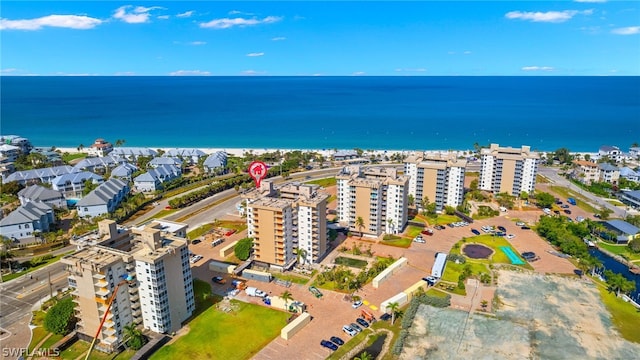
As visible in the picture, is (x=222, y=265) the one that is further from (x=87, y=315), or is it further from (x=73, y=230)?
(x=73, y=230)

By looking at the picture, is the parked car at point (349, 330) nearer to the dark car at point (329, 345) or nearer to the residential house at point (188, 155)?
the dark car at point (329, 345)

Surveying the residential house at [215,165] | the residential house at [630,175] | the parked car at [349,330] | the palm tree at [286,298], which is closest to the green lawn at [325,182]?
the residential house at [215,165]

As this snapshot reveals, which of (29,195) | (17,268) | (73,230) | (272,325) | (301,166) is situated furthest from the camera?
(301,166)

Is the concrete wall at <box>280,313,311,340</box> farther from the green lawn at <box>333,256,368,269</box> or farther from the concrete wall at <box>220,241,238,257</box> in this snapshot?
the concrete wall at <box>220,241,238,257</box>

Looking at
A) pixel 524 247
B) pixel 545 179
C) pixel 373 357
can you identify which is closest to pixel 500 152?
pixel 545 179

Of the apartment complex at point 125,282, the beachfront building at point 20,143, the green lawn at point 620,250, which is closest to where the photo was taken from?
the apartment complex at point 125,282
